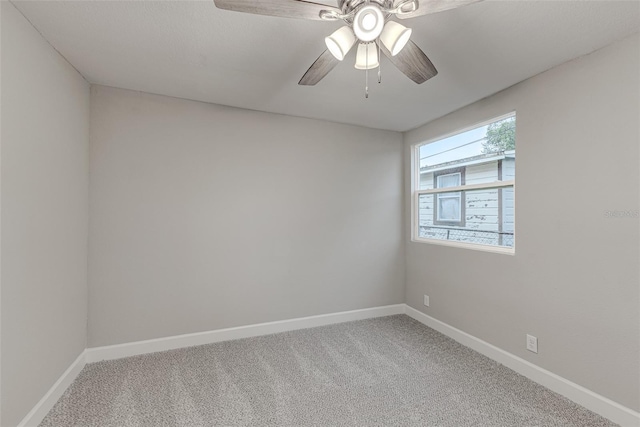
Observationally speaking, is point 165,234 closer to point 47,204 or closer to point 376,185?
point 47,204

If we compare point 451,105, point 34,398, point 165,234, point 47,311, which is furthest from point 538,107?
point 34,398

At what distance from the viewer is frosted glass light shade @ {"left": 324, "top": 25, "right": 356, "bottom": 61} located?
1353mm

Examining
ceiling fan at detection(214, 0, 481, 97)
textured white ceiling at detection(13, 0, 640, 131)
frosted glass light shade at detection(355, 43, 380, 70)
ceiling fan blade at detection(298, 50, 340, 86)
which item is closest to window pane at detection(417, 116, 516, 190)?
textured white ceiling at detection(13, 0, 640, 131)

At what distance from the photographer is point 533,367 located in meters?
2.17

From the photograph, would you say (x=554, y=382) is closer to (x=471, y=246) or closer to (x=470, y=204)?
(x=471, y=246)

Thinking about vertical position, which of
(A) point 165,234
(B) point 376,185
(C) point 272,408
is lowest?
(C) point 272,408

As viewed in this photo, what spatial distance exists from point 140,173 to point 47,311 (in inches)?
47.8

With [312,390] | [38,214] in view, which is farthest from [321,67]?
[312,390]

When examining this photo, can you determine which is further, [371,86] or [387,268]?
[387,268]

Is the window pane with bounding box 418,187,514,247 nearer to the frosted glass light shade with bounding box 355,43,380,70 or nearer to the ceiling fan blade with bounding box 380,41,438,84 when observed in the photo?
the ceiling fan blade with bounding box 380,41,438,84

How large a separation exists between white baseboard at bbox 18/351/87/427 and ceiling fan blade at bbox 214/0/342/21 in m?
2.39

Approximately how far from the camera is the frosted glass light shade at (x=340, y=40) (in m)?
1.35

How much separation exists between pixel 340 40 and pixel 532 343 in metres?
2.50

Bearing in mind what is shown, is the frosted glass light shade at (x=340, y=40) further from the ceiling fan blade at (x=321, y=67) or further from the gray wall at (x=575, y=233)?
Result: the gray wall at (x=575, y=233)
